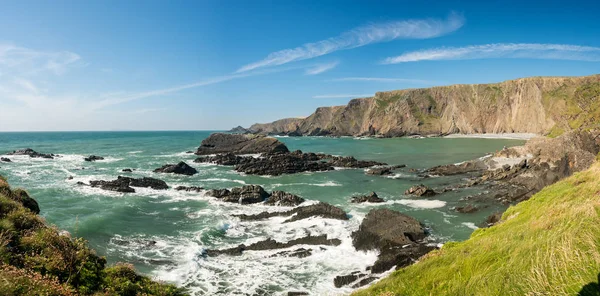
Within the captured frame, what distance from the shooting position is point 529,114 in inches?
5364

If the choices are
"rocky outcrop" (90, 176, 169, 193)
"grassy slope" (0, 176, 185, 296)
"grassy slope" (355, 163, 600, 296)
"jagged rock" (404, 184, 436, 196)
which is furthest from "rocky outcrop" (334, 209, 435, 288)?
"rocky outcrop" (90, 176, 169, 193)

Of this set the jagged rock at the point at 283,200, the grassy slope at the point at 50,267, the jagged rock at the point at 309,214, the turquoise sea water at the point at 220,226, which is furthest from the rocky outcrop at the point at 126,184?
the grassy slope at the point at 50,267

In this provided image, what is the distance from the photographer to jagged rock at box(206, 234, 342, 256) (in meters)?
18.8

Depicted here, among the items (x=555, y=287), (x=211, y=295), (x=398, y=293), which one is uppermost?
(x=555, y=287)

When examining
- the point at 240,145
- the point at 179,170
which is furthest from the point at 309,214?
the point at 240,145

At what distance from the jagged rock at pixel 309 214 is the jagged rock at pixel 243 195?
201 inches

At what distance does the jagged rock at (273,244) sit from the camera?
61.7 feet

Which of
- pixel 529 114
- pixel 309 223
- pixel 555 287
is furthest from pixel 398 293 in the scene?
pixel 529 114

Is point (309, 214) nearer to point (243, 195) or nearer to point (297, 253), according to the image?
point (297, 253)

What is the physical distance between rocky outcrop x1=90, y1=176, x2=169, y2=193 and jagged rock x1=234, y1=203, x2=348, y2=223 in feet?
56.2

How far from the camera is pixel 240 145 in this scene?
279 feet

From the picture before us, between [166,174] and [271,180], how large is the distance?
16.7 metres

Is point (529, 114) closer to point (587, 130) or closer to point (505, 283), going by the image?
point (587, 130)

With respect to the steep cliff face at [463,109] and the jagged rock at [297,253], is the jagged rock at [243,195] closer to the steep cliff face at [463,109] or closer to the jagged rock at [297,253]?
the jagged rock at [297,253]
